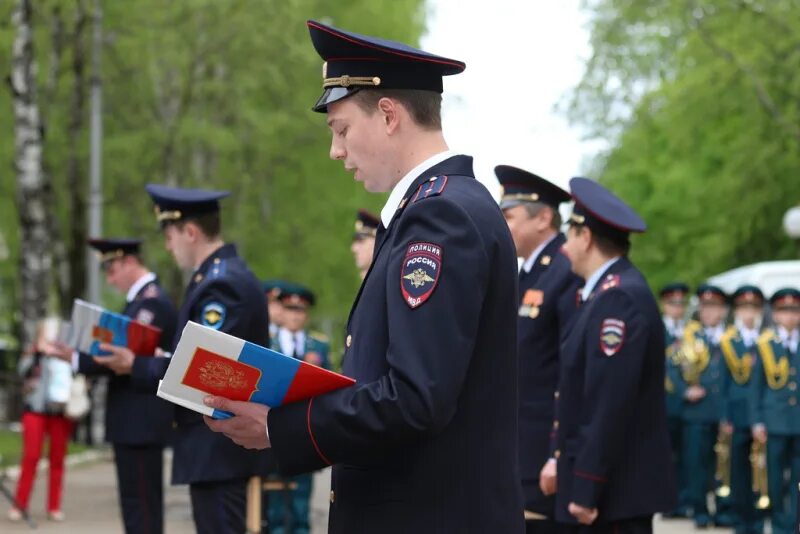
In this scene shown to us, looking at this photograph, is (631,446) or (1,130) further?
(1,130)

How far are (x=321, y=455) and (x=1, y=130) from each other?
27.7m

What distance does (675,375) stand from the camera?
1664cm

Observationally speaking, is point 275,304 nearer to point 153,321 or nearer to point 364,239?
point 364,239

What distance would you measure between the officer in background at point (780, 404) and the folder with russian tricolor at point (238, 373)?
10.1 meters

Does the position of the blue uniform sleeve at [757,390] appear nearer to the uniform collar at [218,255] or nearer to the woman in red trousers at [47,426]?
the woman in red trousers at [47,426]

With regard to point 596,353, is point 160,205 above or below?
above

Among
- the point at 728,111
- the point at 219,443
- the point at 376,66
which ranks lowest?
the point at 219,443

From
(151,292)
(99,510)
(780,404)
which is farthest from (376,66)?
(99,510)

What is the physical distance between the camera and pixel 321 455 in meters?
3.86

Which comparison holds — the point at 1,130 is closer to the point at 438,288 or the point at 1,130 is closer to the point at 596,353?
Answer: the point at 596,353

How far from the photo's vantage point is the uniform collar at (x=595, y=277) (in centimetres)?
699

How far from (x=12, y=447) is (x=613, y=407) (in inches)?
714

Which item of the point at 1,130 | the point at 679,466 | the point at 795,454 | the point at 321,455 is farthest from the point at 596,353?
the point at 1,130

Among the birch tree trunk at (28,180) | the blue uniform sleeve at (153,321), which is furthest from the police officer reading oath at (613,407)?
the birch tree trunk at (28,180)
